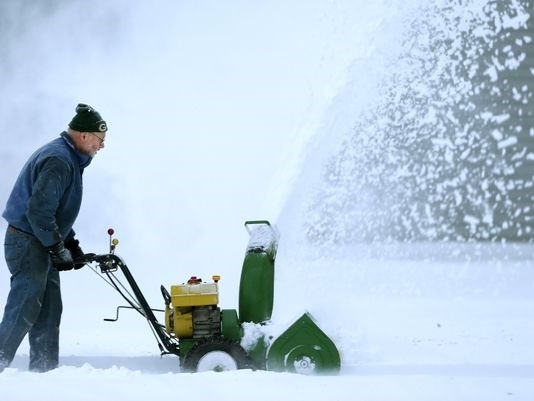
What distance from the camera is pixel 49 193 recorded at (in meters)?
3.28

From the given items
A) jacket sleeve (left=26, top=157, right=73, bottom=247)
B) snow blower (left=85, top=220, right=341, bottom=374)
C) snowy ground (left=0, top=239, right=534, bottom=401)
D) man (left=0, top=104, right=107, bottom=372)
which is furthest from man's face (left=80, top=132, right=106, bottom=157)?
snowy ground (left=0, top=239, right=534, bottom=401)

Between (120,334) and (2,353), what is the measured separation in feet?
5.19

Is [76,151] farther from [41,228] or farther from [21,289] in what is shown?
[21,289]

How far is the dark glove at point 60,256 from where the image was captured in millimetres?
3266

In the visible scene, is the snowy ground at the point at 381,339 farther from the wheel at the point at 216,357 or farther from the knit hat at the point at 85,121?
the knit hat at the point at 85,121

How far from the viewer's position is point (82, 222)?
910 centimetres

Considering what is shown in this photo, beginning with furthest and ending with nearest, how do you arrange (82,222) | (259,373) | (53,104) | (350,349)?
(53,104) < (82,222) < (350,349) < (259,373)

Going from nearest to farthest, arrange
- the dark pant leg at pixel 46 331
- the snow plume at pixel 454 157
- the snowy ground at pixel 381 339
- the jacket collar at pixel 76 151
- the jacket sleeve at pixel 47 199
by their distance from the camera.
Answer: the snowy ground at pixel 381 339 < the jacket sleeve at pixel 47 199 < the jacket collar at pixel 76 151 < the dark pant leg at pixel 46 331 < the snow plume at pixel 454 157

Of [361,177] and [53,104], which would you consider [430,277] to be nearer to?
[361,177]

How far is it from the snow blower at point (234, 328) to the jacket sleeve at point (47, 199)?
22 cm

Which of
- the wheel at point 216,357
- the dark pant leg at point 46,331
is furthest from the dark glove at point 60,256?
the wheel at point 216,357

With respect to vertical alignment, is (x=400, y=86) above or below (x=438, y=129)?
above

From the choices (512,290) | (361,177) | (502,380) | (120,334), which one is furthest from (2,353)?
(361,177)

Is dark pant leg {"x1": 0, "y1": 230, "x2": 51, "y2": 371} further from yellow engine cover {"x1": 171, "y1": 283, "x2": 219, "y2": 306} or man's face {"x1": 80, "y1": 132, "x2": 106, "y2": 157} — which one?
yellow engine cover {"x1": 171, "y1": 283, "x2": 219, "y2": 306}
